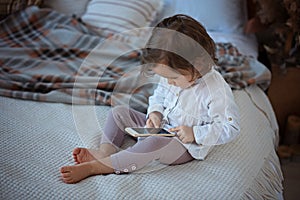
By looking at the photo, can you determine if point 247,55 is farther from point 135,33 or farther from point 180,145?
point 180,145

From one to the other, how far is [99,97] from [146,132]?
1.16 ft

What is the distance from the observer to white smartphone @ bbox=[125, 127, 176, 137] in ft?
4.38

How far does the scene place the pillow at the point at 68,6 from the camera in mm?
2436

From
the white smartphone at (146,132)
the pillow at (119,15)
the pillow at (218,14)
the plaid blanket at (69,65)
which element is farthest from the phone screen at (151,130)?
the pillow at (218,14)

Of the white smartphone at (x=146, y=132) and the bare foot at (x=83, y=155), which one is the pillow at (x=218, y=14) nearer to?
the white smartphone at (x=146, y=132)

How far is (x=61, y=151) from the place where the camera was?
4.45 feet

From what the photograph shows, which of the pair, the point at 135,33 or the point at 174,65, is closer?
the point at 174,65

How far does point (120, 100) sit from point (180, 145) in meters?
0.39

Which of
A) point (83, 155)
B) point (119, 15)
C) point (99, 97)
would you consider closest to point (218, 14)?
point (119, 15)

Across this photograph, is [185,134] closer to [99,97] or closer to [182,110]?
[182,110]

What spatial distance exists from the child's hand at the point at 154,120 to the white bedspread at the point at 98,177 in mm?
142

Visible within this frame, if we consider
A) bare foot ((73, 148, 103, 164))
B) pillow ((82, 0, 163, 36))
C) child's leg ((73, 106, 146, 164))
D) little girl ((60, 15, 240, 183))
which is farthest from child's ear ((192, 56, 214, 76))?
pillow ((82, 0, 163, 36))

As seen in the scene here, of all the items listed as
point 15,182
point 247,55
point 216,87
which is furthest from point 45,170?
point 247,55

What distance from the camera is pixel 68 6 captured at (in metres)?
2.45
